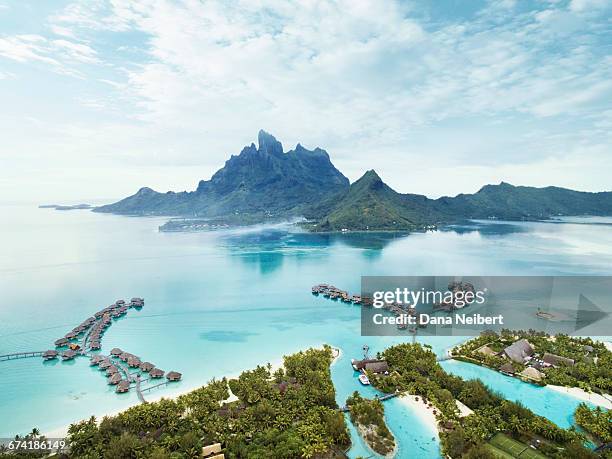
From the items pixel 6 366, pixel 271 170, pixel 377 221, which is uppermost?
pixel 271 170

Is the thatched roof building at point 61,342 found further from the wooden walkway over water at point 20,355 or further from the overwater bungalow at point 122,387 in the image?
the overwater bungalow at point 122,387

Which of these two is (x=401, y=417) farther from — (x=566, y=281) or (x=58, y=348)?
(x=566, y=281)

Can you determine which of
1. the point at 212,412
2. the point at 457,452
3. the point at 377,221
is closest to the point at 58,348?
the point at 212,412

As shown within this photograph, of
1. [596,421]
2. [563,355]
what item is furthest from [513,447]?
[563,355]

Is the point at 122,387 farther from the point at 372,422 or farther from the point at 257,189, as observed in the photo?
the point at 257,189

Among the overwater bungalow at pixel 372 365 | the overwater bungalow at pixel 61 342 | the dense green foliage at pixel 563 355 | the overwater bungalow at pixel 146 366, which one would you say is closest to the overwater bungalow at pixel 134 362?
the overwater bungalow at pixel 146 366

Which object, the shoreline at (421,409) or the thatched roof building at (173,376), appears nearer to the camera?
the shoreline at (421,409)
